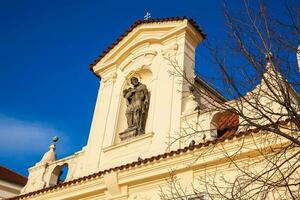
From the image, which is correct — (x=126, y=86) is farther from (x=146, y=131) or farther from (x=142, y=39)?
(x=146, y=131)

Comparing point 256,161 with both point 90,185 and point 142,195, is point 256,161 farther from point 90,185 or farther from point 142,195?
point 90,185

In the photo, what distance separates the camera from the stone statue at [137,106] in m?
12.6

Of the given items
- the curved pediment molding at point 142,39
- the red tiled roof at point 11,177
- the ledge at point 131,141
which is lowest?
the ledge at point 131,141

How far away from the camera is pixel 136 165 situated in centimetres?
1041

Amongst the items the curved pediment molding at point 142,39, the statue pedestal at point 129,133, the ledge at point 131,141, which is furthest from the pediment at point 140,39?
the ledge at point 131,141

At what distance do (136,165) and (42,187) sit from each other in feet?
14.2

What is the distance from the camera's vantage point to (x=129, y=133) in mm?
12461

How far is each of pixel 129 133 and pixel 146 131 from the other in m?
0.53

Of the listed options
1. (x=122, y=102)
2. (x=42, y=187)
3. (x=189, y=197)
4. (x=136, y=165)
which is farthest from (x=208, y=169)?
(x=42, y=187)

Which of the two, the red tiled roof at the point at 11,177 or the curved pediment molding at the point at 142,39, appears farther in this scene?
the red tiled roof at the point at 11,177

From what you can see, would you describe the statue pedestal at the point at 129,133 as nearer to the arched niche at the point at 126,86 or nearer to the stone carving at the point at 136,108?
the stone carving at the point at 136,108

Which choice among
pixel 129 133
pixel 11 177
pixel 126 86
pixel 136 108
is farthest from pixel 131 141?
pixel 11 177

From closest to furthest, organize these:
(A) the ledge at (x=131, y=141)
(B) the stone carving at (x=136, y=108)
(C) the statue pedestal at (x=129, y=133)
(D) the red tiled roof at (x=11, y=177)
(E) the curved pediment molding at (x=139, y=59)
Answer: (A) the ledge at (x=131, y=141) < (C) the statue pedestal at (x=129, y=133) < (B) the stone carving at (x=136, y=108) < (E) the curved pediment molding at (x=139, y=59) < (D) the red tiled roof at (x=11, y=177)

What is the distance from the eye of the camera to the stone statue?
1260 cm
